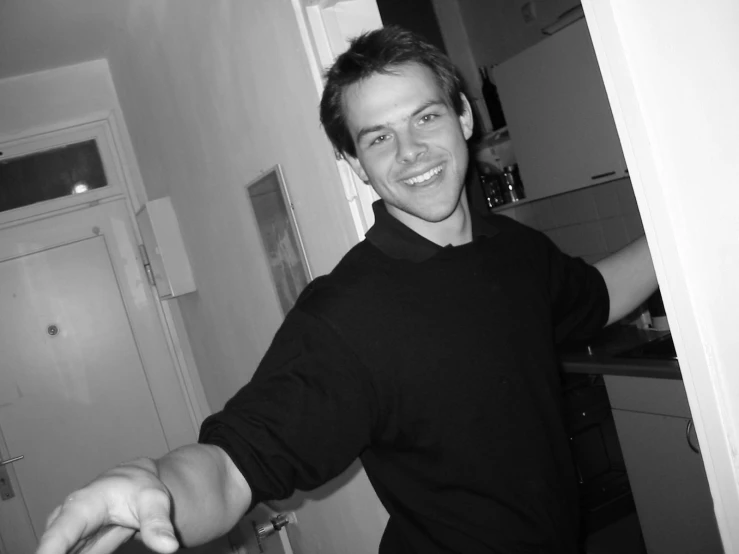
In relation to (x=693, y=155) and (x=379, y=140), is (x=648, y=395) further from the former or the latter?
(x=693, y=155)

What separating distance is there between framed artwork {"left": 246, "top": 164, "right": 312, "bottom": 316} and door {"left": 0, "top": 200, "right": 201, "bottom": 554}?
5.36 feet

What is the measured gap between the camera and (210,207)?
2.38 meters

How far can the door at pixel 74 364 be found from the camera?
307 cm

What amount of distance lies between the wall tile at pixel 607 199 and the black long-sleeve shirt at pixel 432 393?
195cm

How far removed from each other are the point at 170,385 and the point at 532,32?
2584 mm

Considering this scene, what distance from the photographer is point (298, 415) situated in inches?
32.9

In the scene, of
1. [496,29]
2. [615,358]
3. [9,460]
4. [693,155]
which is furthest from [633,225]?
[9,460]

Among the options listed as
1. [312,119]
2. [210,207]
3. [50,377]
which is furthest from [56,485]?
[312,119]

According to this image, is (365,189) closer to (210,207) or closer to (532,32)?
(210,207)

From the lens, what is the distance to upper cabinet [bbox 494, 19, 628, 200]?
8.27ft

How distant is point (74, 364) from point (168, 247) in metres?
0.85

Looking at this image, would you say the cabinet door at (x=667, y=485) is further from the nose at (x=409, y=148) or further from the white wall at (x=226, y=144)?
the nose at (x=409, y=148)

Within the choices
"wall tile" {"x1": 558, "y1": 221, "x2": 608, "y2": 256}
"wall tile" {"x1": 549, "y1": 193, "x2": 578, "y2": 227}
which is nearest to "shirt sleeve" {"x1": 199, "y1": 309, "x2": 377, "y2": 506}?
"wall tile" {"x1": 558, "y1": 221, "x2": 608, "y2": 256}

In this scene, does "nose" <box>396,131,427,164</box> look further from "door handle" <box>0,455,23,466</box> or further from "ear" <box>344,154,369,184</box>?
"door handle" <box>0,455,23,466</box>
